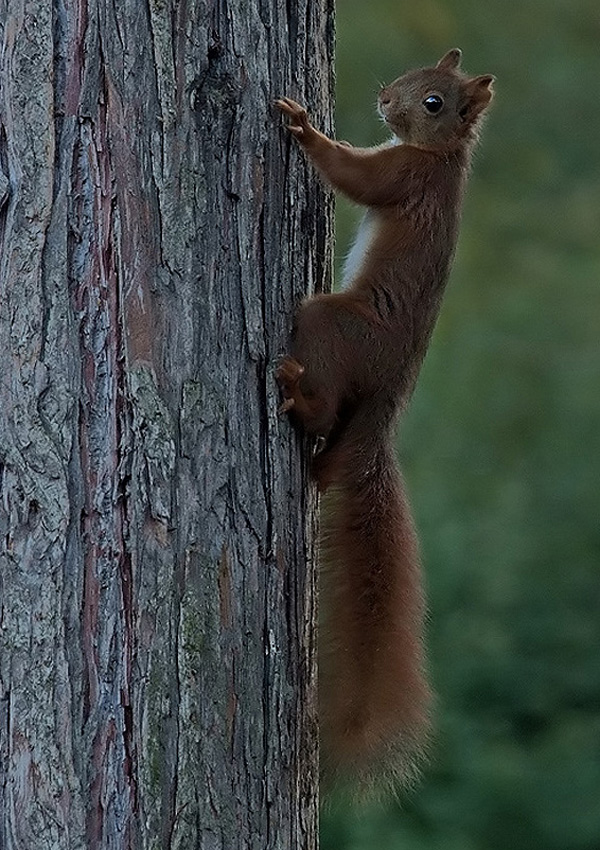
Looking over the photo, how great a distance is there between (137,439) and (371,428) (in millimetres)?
624

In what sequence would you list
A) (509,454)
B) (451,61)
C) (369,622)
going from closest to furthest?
(369,622) < (451,61) < (509,454)

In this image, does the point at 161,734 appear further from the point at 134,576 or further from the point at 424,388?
the point at 424,388

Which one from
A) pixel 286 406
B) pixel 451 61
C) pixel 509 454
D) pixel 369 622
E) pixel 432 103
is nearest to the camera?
pixel 286 406

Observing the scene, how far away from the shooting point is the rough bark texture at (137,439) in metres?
1.95

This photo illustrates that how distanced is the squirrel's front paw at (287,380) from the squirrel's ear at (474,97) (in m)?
0.88

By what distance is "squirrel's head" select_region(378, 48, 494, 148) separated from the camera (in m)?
2.84

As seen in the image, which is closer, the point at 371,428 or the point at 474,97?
the point at 371,428

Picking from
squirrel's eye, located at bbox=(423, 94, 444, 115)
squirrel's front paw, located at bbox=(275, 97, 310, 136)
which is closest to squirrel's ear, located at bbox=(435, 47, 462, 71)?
squirrel's eye, located at bbox=(423, 94, 444, 115)

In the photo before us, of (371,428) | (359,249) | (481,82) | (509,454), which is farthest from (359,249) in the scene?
(509,454)

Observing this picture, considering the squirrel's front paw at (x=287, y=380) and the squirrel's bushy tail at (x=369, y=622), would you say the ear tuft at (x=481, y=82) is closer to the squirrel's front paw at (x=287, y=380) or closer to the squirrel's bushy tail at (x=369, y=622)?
the squirrel's bushy tail at (x=369, y=622)

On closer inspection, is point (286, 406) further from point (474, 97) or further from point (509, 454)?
point (509, 454)

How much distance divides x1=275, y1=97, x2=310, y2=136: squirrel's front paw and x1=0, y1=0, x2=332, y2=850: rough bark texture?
0.19 ft

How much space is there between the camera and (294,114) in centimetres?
223

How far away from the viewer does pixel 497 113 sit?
25.9ft
